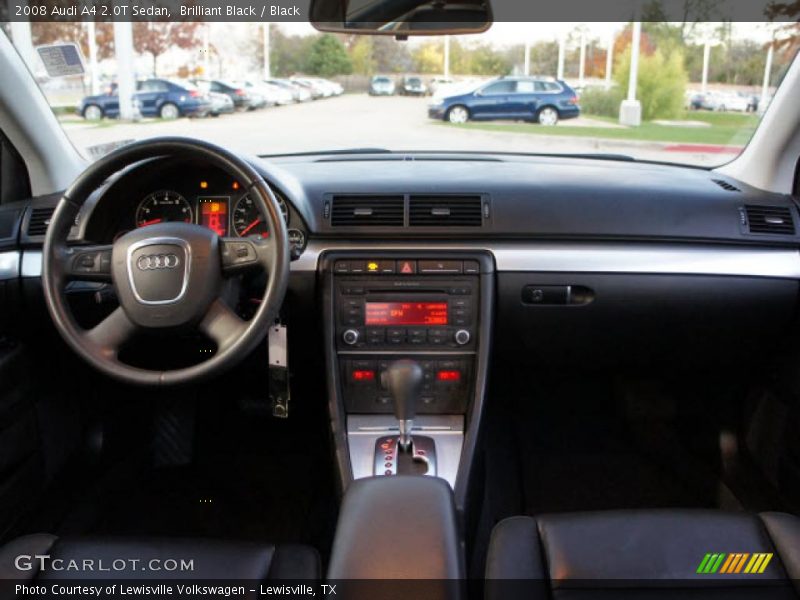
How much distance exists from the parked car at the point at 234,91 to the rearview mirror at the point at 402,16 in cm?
106

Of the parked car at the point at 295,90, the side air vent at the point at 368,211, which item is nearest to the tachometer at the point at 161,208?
the side air vent at the point at 368,211

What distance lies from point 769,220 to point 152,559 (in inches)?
90.0

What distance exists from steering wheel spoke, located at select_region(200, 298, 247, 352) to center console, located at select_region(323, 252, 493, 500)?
24.7 inches

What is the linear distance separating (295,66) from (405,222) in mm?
1140

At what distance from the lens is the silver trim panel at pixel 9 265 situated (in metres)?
2.67

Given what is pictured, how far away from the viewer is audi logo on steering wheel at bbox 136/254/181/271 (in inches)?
80.7

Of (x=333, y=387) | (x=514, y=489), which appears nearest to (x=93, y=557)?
(x=333, y=387)

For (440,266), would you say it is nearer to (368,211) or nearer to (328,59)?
(368,211)

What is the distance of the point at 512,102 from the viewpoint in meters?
3.49

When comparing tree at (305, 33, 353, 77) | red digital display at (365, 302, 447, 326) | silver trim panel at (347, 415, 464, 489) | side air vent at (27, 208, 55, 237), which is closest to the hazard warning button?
red digital display at (365, 302, 447, 326)

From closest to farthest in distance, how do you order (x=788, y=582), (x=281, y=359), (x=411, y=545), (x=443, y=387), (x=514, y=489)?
(x=411, y=545)
(x=788, y=582)
(x=281, y=359)
(x=443, y=387)
(x=514, y=489)

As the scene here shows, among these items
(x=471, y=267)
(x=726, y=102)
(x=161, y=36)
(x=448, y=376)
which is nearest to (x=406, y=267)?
(x=471, y=267)

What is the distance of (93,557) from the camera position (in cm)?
187

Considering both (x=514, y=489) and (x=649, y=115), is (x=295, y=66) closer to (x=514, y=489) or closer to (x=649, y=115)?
(x=649, y=115)
